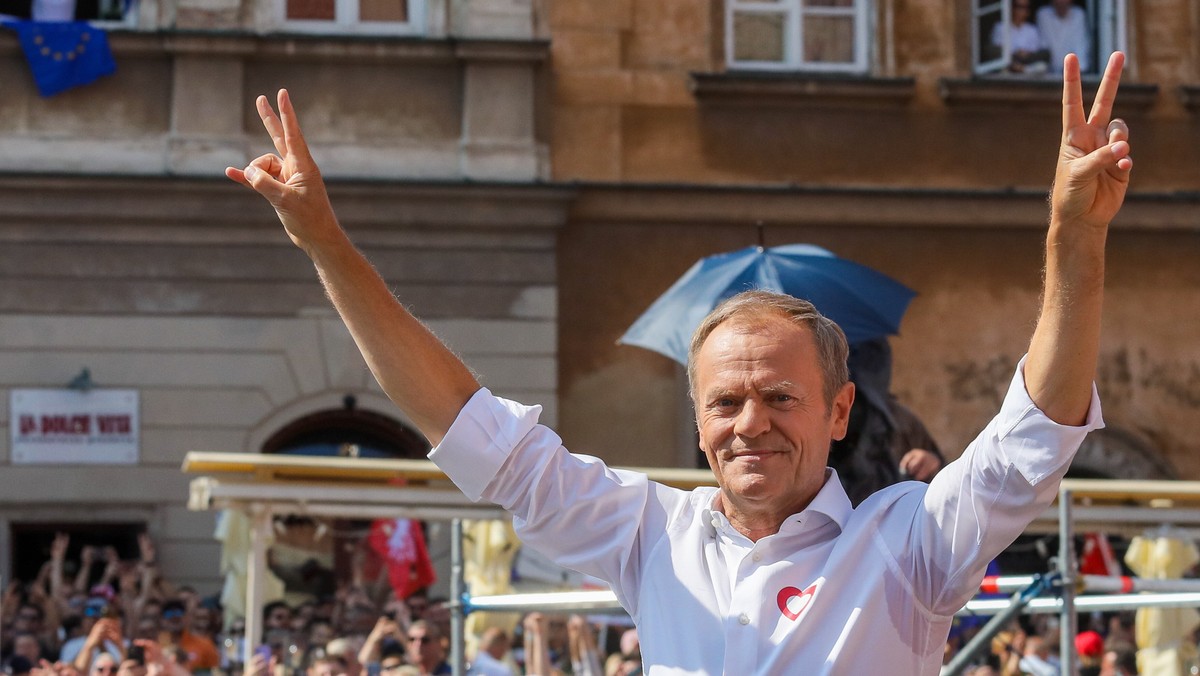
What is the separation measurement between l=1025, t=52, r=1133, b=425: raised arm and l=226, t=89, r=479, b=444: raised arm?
0.94 metres

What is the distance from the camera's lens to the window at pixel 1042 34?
16.5 meters

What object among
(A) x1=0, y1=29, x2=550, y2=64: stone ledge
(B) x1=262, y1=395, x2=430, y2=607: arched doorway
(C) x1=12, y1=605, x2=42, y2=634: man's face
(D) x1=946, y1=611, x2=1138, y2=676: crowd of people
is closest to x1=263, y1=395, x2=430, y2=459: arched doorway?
(B) x1=262, y1=395, x2=430, y2=607: arched doorway

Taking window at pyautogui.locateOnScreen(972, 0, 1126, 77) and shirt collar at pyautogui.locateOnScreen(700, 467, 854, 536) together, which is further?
window at pyautogui.locateOnScreen(972, 0, 1126, 77)

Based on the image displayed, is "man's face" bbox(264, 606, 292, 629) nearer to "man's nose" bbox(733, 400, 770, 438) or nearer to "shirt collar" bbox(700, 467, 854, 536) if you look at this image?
"shirt collar" bbox(700, 467, 854, 536)

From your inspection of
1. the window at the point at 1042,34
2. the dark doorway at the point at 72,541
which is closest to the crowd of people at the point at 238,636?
the dark doorway at the point at 72,541

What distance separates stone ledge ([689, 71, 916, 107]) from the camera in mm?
15938

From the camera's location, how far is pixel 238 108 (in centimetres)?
1524

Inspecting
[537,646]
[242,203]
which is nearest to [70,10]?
[242,203]

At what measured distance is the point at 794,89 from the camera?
16047 millimetres

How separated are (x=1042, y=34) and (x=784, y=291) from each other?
355 inches

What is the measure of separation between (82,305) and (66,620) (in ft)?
13.0

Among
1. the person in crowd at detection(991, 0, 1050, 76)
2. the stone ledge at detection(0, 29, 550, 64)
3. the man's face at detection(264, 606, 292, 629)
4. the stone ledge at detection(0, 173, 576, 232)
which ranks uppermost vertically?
the person in crowd at detection(991, 0, 1050, 76)

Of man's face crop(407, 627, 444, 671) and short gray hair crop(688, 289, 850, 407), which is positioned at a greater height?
short gray hair crop(688, 289, 850, 407)

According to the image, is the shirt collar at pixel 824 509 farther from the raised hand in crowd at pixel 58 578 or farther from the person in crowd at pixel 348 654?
the raised hand in crowd at pixel 58 578
